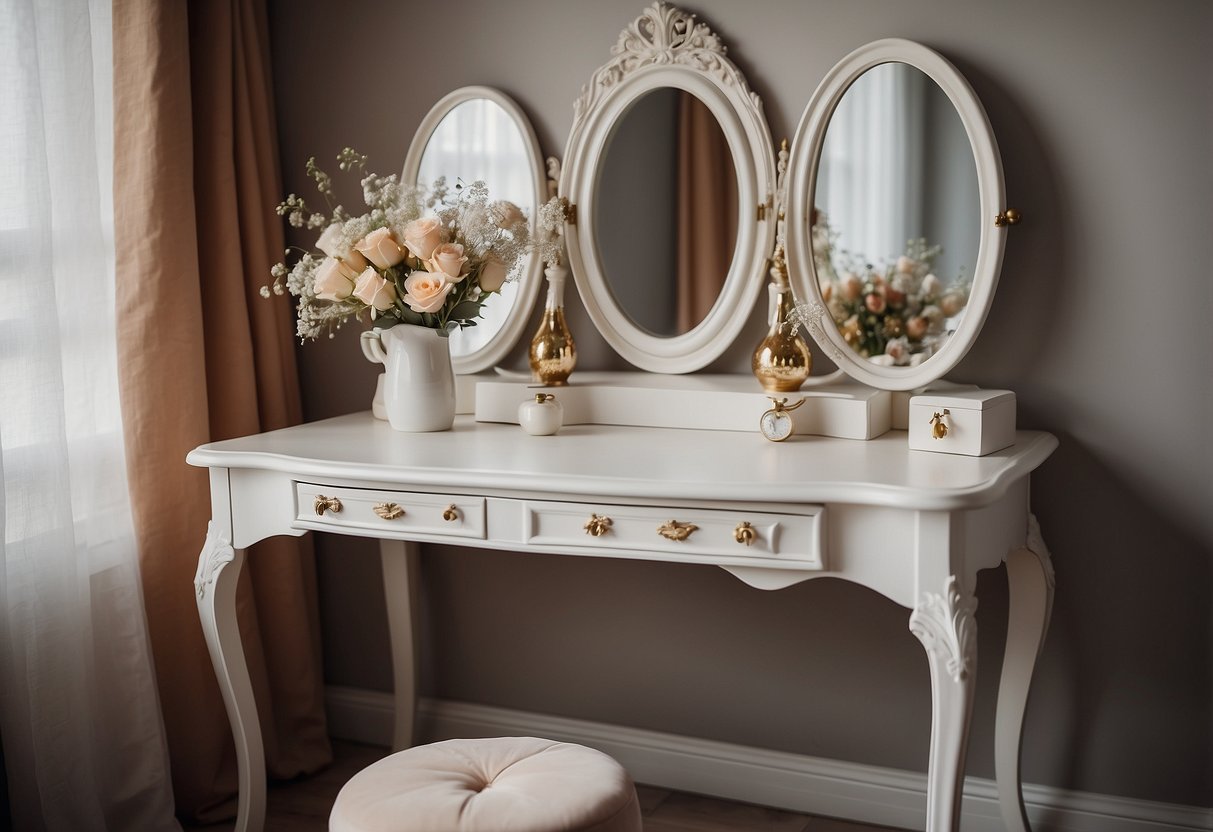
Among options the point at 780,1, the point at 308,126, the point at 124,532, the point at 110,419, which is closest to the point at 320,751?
the point at 124,532

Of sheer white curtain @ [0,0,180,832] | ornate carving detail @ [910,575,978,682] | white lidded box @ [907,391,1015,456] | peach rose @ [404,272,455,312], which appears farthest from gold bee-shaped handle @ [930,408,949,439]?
sheer white curtain @ [0,0,180,832]

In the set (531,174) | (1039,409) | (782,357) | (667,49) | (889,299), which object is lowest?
(1039,409)

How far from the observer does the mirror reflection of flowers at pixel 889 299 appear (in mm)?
2121

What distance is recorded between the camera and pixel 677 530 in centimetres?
175

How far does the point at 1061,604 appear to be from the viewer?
214cm

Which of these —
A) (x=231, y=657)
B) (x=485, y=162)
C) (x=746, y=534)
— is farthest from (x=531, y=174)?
(x=231, y=657)

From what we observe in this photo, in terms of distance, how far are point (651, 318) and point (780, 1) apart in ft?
2.35

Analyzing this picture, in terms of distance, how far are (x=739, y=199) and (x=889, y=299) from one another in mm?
388

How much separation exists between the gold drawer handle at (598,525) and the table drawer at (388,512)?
0.67 feet

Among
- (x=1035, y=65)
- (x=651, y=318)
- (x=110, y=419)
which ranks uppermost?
(x=1035, y=65)

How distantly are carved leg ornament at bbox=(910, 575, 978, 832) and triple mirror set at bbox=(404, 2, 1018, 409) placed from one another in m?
0.63

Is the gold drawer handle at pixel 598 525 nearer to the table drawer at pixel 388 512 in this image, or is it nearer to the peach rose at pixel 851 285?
the table drawer at pixel 388 512

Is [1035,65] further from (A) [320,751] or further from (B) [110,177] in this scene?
(A) [320,751]

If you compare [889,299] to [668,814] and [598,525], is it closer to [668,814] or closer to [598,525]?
[598,525]
